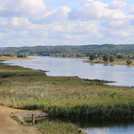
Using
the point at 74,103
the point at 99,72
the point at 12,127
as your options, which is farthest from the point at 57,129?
the point at 99,72

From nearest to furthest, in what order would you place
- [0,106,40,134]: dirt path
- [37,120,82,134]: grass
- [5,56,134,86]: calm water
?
[0,106,40,134]: dirt path
[37,120,82,134]: grass
[5,56,134,86]: calm water

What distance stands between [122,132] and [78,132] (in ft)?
16.0

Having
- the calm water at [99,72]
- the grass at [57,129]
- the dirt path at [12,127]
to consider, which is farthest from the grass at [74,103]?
the calm water at [99,72]

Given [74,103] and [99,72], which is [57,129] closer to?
[74,103]

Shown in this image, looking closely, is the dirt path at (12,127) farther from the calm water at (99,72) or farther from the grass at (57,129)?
the calm water at (99,72)

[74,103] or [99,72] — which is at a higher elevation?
[74,103]

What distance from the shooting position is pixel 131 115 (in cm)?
2803

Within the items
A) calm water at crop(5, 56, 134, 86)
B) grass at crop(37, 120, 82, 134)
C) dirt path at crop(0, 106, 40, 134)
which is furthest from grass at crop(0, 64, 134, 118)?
calm water at crop(5, 56, 134, 86)

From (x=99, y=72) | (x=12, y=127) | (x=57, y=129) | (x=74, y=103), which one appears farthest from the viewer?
(x=99, y=72)

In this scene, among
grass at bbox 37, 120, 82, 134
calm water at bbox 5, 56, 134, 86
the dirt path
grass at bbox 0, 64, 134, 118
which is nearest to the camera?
the dirt path

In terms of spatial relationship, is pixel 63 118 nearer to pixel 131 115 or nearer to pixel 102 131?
pixel 102 131

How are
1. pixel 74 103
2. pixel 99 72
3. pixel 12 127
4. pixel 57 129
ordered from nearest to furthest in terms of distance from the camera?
pixel 57 129, pixel 12 127, pixel 74 103, pixel 99 72

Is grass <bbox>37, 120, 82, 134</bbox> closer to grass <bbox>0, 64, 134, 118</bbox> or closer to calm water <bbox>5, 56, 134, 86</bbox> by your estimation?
grass <bbox>0, 64, 134, 118</bbox>

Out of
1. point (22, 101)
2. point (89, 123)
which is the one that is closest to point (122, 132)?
point (89, 123)
